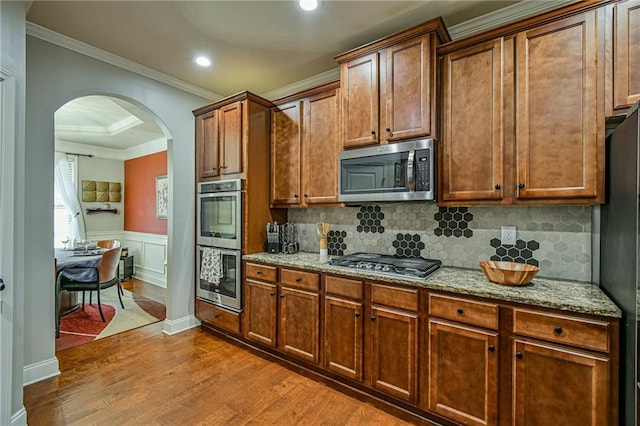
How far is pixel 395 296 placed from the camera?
2045mm

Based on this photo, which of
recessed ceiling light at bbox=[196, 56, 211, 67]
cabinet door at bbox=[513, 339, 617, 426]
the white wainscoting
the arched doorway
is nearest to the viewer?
cabinet door at bbox=[513, 339, 617, 426]

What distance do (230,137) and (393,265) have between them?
2155 millimetres

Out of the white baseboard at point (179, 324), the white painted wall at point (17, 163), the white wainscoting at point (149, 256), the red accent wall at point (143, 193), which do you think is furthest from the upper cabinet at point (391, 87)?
the white wainscoting at point (149, 256)

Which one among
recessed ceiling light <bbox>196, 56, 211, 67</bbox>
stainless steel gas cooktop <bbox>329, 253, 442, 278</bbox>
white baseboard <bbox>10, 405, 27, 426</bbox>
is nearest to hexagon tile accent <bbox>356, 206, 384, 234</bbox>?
stainless steel gas cooktop <bbox>329, 253, 442, 278</bbox>

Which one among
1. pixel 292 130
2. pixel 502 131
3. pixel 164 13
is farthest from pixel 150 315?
pixel 502 131

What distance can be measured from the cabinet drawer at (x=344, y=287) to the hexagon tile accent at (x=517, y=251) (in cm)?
105

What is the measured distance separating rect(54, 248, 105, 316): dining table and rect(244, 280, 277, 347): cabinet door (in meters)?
2.12

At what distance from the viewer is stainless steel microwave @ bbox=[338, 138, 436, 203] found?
2.12 metres

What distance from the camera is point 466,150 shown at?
6.84 feet

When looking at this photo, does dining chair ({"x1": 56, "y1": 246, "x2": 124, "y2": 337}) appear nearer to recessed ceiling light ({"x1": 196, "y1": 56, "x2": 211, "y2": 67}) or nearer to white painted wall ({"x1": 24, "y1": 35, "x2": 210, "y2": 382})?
white painted wall ({"x1": 24, "y1": 35, "x2": 210, "y2": 382})

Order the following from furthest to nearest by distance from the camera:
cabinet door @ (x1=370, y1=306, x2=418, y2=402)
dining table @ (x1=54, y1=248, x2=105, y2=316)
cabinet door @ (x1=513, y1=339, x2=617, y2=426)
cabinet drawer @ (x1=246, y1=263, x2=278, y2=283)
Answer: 1. dining table @ (x1=54, y1=248, x2=105, y2=316)
2. cabinet drawer @ (x1=246, y1=263, x2=278, y2=283)
3. cabinet door @ (x1=370, y1=306, x2=418, y2=402)
4. cabinet door @ (x1=513, y1=339, x2=617, y2=426)

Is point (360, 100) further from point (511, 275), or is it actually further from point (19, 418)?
point (19, 418)

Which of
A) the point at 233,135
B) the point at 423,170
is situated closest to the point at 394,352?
the point at 423,170

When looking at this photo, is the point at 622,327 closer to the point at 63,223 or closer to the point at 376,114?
the point at 376,114
